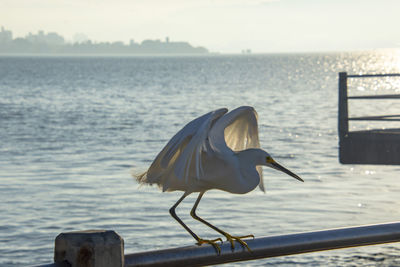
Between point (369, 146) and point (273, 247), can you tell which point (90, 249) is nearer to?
point (273, 247)

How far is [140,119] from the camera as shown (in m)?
40.6

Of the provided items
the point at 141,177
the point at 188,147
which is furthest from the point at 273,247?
the point at 141,177

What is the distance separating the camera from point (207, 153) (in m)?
3.33

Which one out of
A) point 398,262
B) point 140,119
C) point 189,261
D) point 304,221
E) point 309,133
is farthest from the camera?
point 140,119

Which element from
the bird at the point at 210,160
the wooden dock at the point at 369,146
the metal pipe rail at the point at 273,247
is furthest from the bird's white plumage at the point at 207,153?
the wooden dock at the point at 369,146

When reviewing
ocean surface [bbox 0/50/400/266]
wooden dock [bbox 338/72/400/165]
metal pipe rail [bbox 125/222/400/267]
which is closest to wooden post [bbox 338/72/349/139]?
A: wooden dock [bbox 338/72/400/165]

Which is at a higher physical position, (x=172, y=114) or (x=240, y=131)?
(x=240, y=131)

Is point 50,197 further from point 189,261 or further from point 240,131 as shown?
point 189,261

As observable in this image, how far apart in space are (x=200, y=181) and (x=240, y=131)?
0.41 metres

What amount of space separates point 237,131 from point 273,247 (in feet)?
4.97

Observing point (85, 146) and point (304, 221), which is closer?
point (304, 221)

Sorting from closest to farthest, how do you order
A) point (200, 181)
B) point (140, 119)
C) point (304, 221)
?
1. point (200, 181)
2. point (304, 221)
3. point (140, 119)

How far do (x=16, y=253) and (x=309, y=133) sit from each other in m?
21.9

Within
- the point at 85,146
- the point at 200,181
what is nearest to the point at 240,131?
the point at 200,181
